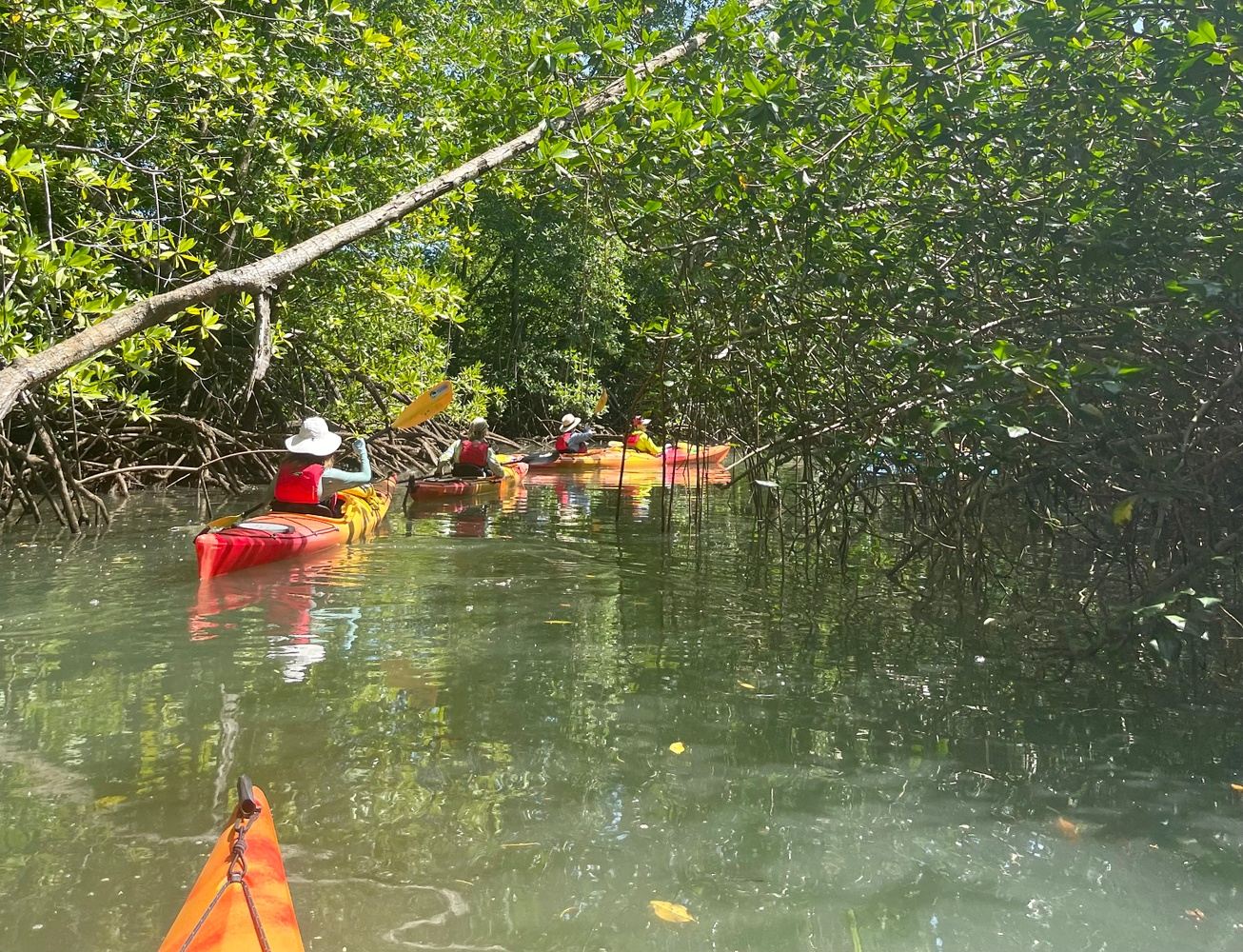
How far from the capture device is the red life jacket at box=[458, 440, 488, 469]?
37.4ft

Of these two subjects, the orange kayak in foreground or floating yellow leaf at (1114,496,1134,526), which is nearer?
the orange kayak in foreground

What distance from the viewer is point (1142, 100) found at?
11.4ft

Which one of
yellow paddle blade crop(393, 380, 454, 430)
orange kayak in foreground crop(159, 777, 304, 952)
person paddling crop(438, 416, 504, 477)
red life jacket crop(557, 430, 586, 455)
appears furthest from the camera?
red life jacket crop(557, 430, 586, 455)

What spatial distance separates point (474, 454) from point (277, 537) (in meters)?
4.75

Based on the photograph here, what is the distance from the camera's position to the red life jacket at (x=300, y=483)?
24.4 feet

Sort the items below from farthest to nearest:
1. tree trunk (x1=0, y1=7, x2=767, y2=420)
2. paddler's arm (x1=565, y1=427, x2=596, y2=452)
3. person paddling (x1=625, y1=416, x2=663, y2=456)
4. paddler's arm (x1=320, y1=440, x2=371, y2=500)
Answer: person paddling (x1=625, y1=416, x2=663, y2=456)
paddler's arm (x1=565, y1=427, x2=596, y2=452)
paddler's arm (x1=320, y1=440, x2=371, y2=500)
tree trunk (x1=0, y1=7, x2=767, y2=420)

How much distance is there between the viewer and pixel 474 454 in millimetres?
11406

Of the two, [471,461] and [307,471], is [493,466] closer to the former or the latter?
[471,461]

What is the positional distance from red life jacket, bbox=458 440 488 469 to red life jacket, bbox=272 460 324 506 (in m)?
3.85

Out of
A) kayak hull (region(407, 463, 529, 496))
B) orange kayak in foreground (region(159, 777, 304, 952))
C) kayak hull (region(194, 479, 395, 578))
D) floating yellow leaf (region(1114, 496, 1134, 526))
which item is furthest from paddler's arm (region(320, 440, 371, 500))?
floating yellow leaf (region(1114, 496, 1134, 526))

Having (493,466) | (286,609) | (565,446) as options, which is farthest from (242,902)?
(565,446)

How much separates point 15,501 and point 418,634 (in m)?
5.71

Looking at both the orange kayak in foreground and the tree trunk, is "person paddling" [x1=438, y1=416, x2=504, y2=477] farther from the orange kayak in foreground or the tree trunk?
the orange kayak in foreground

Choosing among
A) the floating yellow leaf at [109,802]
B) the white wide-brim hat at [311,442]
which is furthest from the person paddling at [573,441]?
the floating yellow leaf at [109,802]
